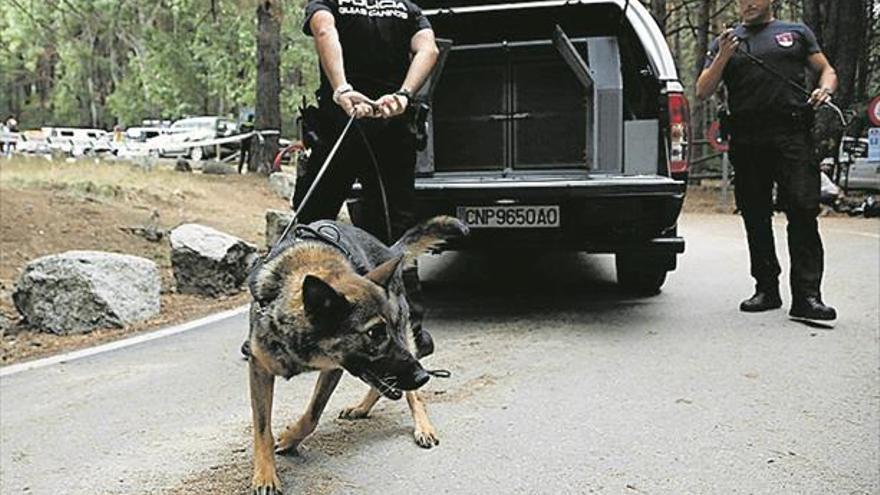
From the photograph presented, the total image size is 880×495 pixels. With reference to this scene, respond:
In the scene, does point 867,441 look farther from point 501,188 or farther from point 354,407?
point 501,188

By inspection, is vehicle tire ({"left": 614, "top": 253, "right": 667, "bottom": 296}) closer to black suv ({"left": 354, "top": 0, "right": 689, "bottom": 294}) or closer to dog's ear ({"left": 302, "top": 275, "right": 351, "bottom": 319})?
black suv ({"left": 354, "top": 0, "right": 689, "bottom": 294})

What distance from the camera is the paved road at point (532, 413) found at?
10.5 ft

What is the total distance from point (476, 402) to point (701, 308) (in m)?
2.82

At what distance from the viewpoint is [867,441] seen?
3.47 m

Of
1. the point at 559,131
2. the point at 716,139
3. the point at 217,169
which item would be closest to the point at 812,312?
the point at 559,131

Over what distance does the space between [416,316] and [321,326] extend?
1573 millimetres

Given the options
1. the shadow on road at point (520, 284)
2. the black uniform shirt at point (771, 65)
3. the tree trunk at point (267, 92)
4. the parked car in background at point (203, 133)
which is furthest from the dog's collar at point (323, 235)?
the parked car in background at point (203, 133)

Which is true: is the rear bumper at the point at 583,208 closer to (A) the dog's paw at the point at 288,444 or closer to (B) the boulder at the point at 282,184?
(A) the dog's paw at the point at 288,444

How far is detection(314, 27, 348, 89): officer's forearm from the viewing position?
404 centimetres

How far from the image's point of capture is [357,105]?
376cm

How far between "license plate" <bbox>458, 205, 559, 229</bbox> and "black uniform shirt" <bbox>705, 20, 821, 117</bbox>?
1505 mm

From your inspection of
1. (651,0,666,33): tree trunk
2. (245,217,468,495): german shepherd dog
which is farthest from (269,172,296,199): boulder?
(245,217,468,495): german shepherd dog

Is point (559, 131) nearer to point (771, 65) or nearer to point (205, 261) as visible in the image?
point (771, 65)

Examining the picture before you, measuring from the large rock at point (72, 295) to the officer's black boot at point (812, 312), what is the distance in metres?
4.78
